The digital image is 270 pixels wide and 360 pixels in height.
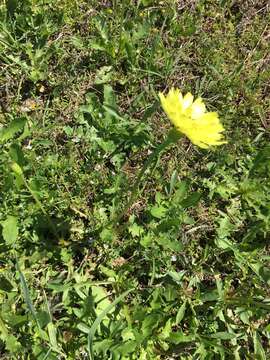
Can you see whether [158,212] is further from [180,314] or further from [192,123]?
[192,123]

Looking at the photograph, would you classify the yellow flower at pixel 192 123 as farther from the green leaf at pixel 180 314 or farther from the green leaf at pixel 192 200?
the green leaf at pixel 180 314

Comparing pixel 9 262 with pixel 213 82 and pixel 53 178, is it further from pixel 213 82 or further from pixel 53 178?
pixel 213 82

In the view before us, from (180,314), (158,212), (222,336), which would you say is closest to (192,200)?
(158,212)

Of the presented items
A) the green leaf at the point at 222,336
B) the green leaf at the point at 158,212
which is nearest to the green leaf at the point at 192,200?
the green leaf at the point at 158,212

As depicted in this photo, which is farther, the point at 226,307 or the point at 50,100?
the point at 50,100

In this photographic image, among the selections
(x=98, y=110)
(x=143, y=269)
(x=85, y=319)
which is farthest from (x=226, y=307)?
(x=98, y=110)

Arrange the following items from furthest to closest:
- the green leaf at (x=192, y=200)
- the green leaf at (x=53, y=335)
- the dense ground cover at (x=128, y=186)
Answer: the green leaf at (x=192, y=200), the dense ground cover at (x=128, y=186), the green leaf at (x=53, y=335)

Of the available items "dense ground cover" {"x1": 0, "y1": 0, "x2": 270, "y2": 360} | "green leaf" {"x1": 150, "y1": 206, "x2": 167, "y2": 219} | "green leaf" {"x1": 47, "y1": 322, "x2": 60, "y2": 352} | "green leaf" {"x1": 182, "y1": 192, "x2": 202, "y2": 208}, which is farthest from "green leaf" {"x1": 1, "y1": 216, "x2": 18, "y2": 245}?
"green leaf" {"x1": 182, "y1": 192, "x2": 202, "y2": 208}
